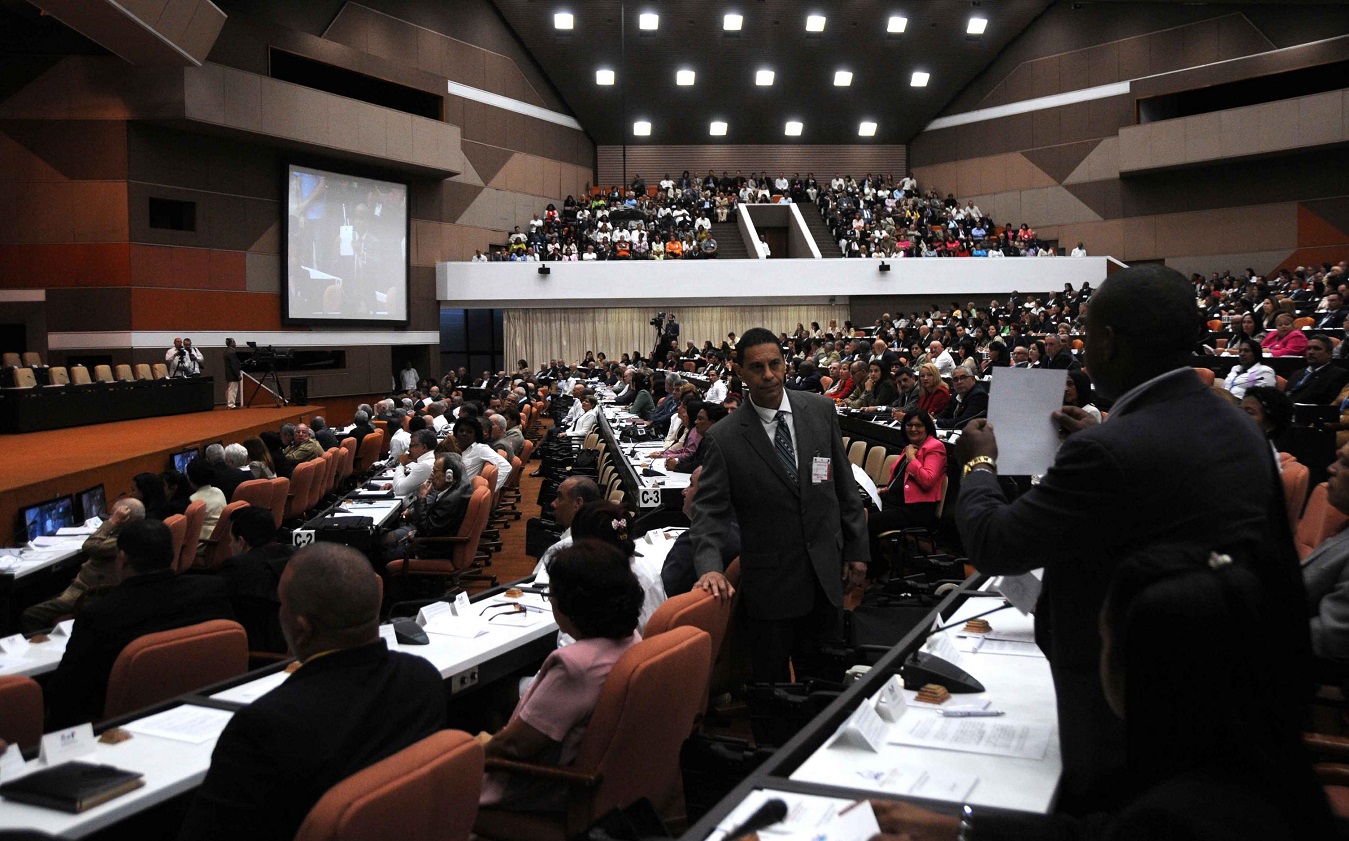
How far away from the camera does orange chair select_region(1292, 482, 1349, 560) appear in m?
4.26

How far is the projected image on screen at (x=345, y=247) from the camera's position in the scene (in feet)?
67.8

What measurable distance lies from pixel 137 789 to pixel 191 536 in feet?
14.2

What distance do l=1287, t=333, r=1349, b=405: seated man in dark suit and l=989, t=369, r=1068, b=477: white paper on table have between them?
302 inches

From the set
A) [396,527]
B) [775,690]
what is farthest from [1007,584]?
[396,527]

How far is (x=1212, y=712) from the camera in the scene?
1054mm

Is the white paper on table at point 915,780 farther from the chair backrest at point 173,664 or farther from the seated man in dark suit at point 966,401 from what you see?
the seated man in dark suit at point 966,401

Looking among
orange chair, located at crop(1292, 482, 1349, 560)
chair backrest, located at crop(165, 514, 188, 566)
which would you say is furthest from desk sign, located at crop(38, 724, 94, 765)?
orange chair, located at crop(1292, 482, 1349, 560)

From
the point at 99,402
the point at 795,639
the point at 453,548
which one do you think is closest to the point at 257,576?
the point at 453,548

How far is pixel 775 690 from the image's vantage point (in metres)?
2.57

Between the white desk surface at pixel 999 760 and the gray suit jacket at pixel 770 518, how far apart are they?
26.1 inches

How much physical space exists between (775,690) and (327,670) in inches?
43.1

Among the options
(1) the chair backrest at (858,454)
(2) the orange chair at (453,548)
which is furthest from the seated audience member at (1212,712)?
(1) the chair backrest at (858,454)

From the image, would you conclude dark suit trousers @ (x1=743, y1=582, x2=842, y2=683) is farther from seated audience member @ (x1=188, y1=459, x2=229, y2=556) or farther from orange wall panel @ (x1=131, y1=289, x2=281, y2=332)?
orange wall panel @ (x1=131, y1=289, x2=281, y2=332)

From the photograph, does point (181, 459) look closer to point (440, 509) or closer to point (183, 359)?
point (440, 509)
